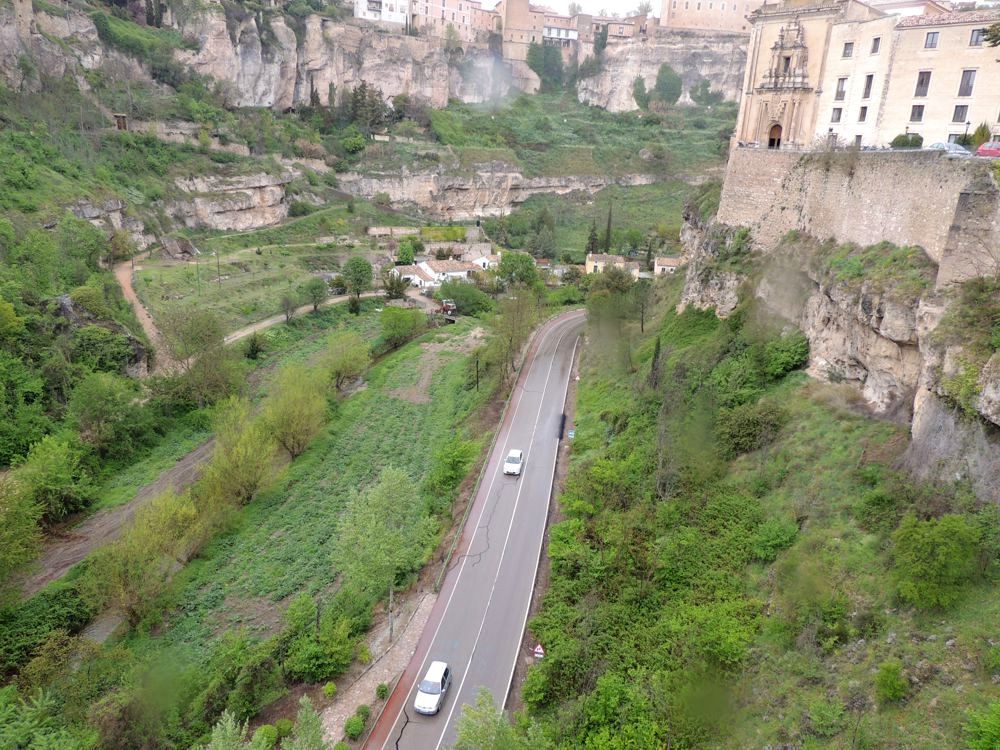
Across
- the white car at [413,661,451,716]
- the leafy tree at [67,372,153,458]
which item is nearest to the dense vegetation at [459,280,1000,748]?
the white car at [413,661,451,716]

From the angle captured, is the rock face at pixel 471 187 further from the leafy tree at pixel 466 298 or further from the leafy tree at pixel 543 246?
the leafy tree at pixel 466 298

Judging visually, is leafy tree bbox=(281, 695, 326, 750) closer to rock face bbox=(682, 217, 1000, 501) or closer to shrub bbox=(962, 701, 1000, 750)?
shrub bbox=(962, 701, 1000, 750)

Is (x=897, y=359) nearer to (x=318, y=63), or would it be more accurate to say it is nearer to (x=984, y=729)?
(x=984, y=729)

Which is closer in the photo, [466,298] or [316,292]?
[316,292]

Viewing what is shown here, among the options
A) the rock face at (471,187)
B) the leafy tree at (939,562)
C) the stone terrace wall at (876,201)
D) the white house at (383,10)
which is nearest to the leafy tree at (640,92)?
the rock face at (471,187)

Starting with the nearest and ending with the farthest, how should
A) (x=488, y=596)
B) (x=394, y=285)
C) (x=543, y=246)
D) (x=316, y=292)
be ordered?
(x=488, y=596)
(x=316, y=292)
(x=394, y=285)
(x=543, y=246)

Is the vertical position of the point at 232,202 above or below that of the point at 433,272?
above

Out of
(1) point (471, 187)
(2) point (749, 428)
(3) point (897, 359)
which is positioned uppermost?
(1) point (471, 187)

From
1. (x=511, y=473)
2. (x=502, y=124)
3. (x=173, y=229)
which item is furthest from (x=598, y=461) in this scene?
(x=502, y=124)

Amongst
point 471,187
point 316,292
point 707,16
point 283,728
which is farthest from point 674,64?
point 283,728
